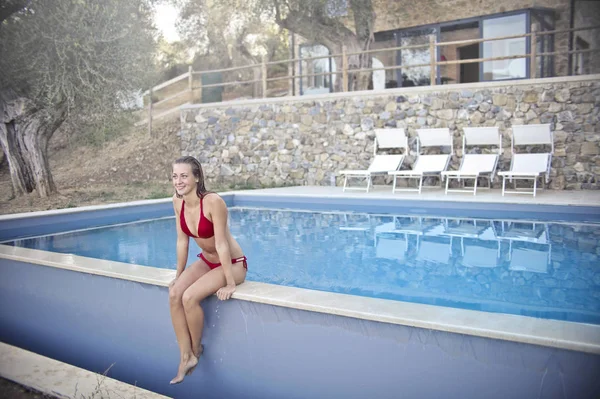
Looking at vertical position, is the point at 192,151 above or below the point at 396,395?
above

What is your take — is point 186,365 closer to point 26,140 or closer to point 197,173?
point 197,173

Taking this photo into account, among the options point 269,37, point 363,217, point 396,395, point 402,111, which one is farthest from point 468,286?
point 269,37

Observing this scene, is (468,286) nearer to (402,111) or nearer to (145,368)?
(145,368)

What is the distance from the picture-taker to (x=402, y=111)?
1023cm

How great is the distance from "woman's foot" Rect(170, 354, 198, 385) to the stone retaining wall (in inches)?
308

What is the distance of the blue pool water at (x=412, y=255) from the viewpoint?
4078 mm

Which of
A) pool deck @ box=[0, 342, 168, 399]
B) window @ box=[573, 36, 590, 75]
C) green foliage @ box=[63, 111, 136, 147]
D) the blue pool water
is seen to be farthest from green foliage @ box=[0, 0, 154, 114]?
window @ box=[573, 36, 590, 75]

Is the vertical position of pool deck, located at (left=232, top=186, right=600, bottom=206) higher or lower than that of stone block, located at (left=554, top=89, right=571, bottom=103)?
lower

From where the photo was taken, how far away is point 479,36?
1337cm

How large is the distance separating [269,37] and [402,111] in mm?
9939

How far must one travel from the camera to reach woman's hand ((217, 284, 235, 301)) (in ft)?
8.98

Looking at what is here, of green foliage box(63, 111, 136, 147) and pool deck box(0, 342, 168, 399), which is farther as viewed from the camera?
green foliage box(63, 111, 136, 147)

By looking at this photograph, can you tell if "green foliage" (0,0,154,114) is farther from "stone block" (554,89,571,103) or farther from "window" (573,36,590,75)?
"window" (573,36,590,75)

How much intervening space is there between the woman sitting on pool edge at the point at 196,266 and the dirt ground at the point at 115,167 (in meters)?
7.11
